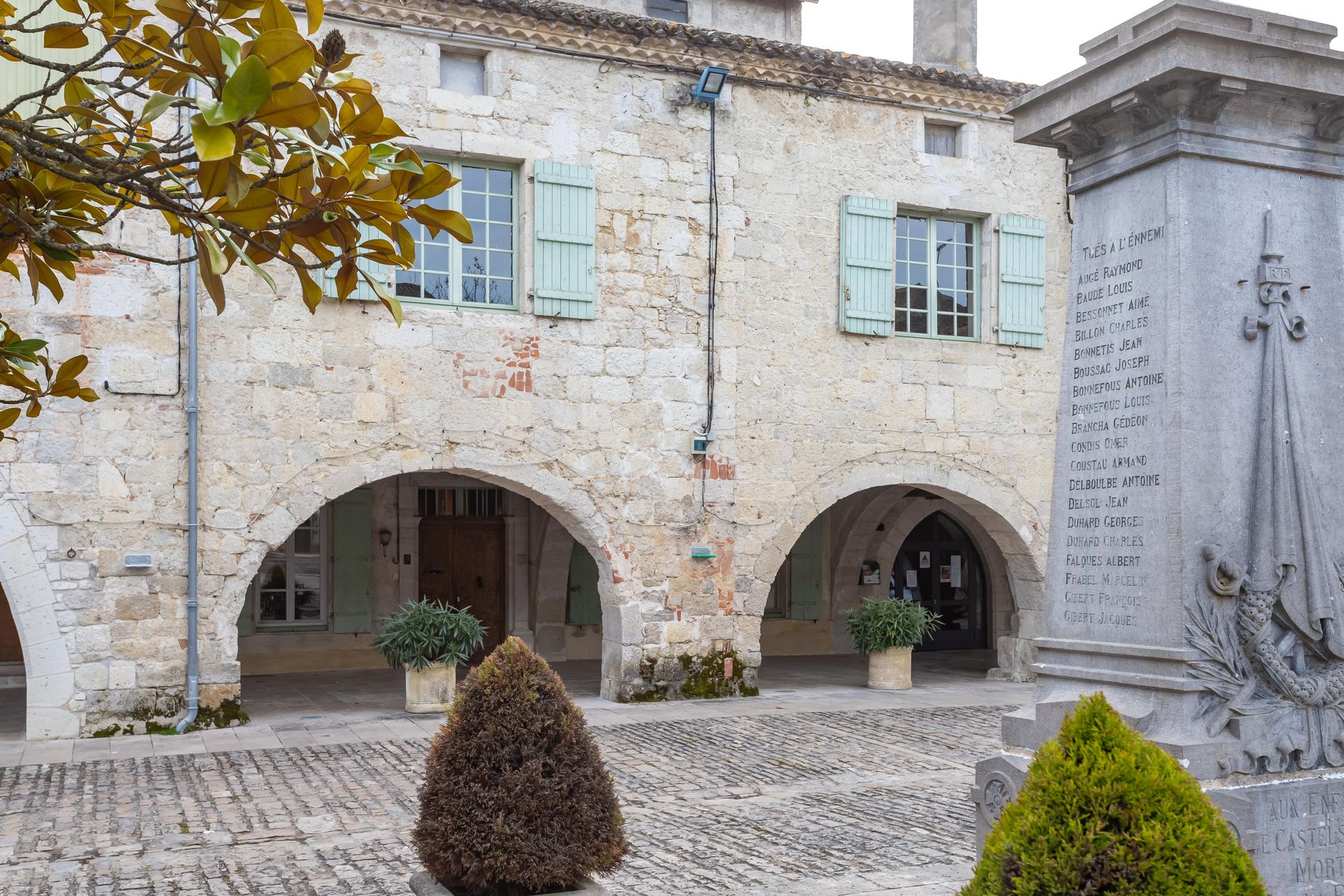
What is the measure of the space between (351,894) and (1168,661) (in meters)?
3.27

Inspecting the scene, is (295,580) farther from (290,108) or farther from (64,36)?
(290,108)

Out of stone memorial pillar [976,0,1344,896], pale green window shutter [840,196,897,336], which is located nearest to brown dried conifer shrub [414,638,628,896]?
stone memorial pillar [976,0,1344,896]

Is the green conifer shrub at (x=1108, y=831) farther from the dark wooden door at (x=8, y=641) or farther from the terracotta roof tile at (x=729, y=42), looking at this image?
the dark wooden door at (x=8, y=641)

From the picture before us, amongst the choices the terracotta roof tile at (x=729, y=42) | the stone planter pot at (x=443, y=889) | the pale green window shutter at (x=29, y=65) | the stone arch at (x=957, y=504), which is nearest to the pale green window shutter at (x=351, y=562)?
the stone arch at (x=957, y=504)

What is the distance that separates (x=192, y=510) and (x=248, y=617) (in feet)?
12.8

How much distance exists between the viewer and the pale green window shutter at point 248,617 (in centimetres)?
1266

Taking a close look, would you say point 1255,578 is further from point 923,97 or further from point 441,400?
point 923,97

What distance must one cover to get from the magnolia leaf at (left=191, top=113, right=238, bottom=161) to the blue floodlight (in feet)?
29.9

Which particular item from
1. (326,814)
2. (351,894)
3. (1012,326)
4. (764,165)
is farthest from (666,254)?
(351,894)

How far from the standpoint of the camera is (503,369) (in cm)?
1006

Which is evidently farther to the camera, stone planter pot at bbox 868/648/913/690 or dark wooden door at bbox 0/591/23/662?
dark wooden door at bbox 0/591/23/662

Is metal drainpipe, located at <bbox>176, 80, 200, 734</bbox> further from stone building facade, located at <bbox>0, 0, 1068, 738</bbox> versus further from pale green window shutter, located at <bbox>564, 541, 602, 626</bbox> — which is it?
pale green window shutter, located at <bbox>564, 541, 602, 626</bbox>

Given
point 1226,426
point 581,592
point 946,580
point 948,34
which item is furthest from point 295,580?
point 1226,426

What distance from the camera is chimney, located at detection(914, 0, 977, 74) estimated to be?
12.8 m
